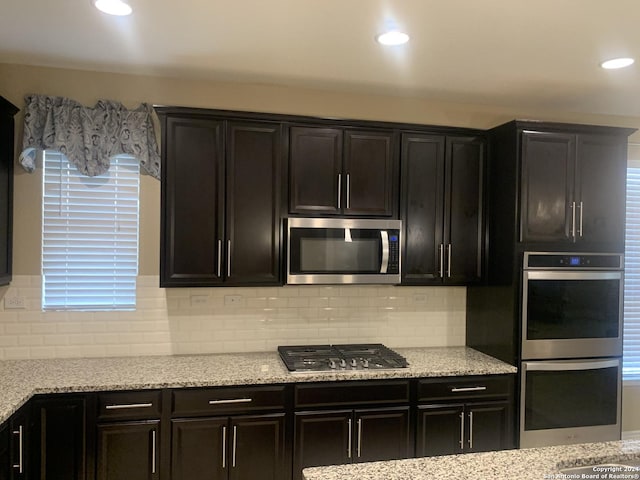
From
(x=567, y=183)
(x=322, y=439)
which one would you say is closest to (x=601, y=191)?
(x=567, y=183)

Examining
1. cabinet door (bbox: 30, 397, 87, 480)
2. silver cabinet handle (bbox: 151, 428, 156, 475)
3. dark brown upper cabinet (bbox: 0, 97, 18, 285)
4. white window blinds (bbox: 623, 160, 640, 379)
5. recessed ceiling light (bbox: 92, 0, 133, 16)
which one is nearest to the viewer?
recessed ceiling light (bbox: 92, 0, 133, 16)

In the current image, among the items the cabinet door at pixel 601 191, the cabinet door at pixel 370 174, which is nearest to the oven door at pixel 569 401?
the cabinet door at pixel 601 191

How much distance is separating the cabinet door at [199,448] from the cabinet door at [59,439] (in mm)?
465

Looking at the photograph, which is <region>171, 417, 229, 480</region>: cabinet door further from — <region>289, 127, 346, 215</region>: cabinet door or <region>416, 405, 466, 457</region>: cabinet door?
<region>289, 127, 346, 215</region>: cabinet door

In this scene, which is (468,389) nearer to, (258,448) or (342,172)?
(258,448)

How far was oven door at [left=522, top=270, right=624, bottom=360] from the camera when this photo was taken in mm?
3127

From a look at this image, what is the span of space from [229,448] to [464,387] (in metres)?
1.44

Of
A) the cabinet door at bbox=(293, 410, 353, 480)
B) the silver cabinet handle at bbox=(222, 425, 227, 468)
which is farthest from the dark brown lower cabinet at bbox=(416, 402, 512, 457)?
the silver cabinet handle at bbox=(222, 425, 227, 468)

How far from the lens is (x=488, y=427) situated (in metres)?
3.10

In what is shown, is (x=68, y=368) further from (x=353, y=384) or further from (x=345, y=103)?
(x=345, y=103)

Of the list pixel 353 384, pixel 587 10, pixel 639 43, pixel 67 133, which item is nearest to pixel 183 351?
pixel 353 384

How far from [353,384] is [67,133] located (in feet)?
7.47

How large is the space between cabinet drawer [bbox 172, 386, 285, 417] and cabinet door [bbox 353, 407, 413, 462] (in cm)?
50

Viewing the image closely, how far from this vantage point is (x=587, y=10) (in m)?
2.14
